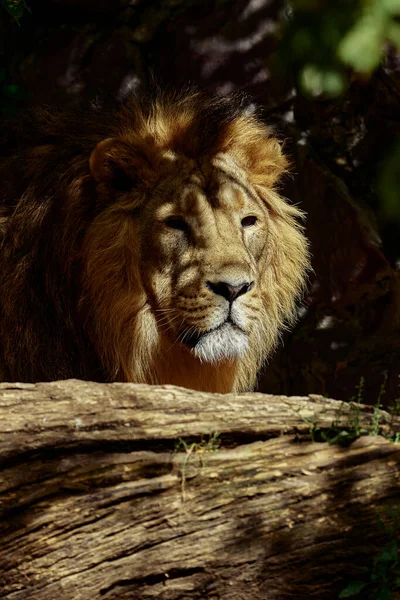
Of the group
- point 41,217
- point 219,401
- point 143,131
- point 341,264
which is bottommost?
point 341,264

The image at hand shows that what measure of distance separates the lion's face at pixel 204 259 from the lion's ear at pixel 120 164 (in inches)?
5.4

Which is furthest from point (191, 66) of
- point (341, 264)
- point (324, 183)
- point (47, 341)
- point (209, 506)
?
point (209, 506)

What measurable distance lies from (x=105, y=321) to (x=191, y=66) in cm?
281

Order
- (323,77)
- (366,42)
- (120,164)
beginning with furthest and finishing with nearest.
A: (120,164) < (323,77) < (366,42)

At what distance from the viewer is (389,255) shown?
7.28 m

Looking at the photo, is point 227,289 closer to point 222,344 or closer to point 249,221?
point 222,344

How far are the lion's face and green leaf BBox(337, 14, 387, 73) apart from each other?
6.52 ft

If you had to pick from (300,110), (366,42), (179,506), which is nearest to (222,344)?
(179,506)

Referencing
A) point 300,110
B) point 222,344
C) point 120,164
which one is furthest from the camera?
point 300,110

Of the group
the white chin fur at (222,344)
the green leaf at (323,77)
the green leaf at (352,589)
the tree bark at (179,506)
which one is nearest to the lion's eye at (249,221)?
the white chin fur at (222,344)

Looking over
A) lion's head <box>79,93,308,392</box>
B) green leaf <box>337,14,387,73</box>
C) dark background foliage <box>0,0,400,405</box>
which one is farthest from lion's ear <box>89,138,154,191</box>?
green leaf <box>337,14,387,73</box>

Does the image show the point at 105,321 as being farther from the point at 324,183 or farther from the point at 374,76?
the point at 374,76

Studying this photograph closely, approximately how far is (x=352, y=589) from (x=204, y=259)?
6.42 ft

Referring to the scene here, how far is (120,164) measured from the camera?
5.21 metres
